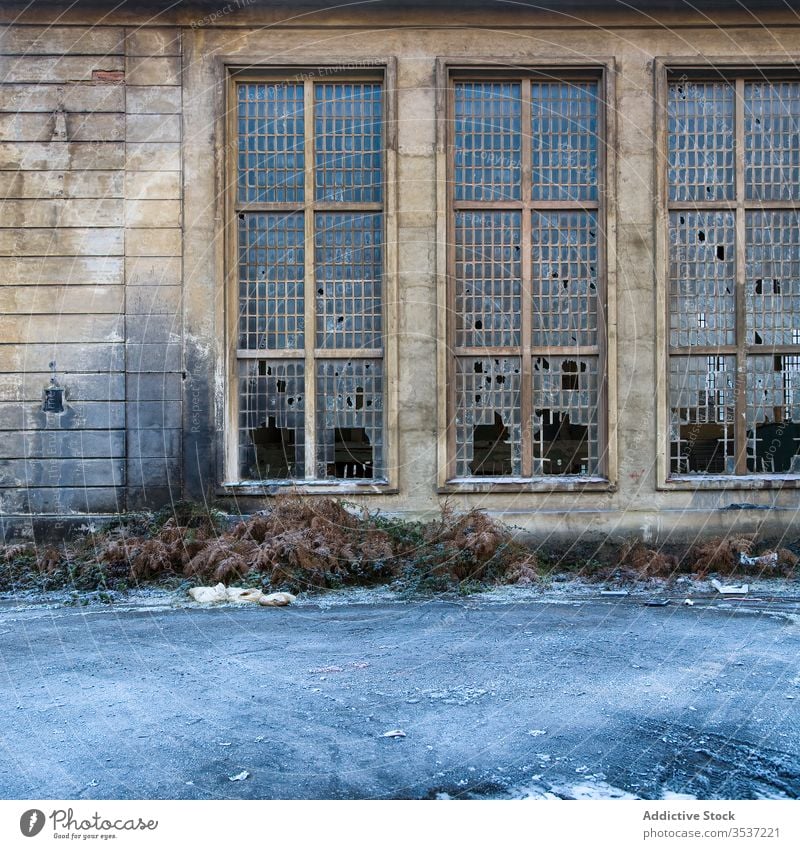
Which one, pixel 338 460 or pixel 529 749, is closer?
pixel 529 749

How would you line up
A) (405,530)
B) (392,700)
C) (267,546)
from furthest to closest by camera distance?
1. (405,530)
2. (267,546)
3. (392,700)

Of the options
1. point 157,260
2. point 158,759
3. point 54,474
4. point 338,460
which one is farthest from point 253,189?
point 158,759

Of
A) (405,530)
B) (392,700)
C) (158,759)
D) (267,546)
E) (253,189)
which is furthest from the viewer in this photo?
(253,189)

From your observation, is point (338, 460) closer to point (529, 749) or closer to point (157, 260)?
point (157, 260)

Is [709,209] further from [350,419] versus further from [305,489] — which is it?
[305,489]

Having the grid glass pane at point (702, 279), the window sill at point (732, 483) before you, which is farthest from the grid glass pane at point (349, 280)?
the window sill at point (732, 483)

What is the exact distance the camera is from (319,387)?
9984 millimetres

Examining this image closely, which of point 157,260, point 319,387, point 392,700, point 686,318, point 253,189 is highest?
point 253,189

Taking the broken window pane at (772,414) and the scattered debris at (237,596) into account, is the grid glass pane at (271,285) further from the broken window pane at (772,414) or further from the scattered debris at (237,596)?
the broken window pane at (772,414)

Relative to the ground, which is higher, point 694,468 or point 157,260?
point 157,260

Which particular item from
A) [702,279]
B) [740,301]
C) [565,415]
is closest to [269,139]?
[565,415]

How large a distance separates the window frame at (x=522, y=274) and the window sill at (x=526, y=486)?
1 cm

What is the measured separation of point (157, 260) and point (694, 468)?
7734 millimetres

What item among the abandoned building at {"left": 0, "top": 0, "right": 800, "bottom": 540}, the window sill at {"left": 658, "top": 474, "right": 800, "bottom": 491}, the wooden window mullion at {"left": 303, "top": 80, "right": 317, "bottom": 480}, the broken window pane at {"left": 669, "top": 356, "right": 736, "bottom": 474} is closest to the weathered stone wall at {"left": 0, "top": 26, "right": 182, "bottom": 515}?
the abandoned building at {"left": 0, "top": 0, "right": 800, "bottom": 540}
